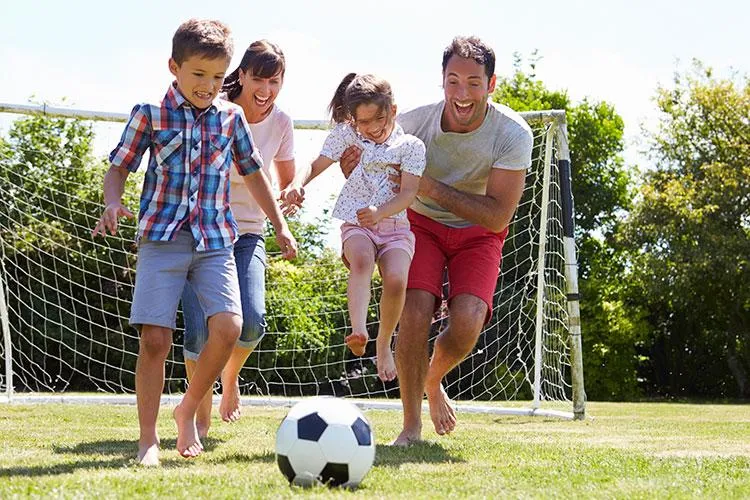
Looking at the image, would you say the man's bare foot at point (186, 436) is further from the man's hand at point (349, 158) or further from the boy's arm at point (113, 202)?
the man's hand at point (349, 158)

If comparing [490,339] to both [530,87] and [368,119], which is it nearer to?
[368,119]

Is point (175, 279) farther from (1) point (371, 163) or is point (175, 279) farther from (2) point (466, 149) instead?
(2) point (466, 149)

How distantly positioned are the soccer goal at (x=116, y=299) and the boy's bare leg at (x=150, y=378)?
14.4 feet

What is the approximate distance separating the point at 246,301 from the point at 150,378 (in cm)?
87

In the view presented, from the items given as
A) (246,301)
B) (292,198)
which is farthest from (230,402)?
(292,198)

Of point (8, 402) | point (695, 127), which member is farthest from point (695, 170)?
point (8, 402)

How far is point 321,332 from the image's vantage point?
11492 mm

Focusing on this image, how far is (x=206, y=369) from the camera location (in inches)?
161

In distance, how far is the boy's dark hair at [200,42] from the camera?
392 centimetres

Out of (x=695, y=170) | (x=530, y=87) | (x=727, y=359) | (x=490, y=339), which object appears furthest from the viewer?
(x=530, y=87)

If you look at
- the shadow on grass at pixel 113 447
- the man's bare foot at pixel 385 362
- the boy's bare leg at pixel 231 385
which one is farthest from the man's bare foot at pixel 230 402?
the man's bare foot at pixel 385 362

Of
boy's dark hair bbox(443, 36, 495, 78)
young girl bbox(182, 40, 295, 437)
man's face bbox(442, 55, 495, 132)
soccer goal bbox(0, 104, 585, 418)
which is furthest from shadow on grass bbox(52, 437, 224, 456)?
soccer goal bbox(0, 104, 585, 418)

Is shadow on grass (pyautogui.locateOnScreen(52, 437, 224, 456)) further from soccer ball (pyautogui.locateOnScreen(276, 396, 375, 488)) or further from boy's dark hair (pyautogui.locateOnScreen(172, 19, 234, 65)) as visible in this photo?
boy's dark hair (pyautogui.locateOnScreen(172, 19, 234, 65))

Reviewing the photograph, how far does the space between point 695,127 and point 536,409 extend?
13.2 m
